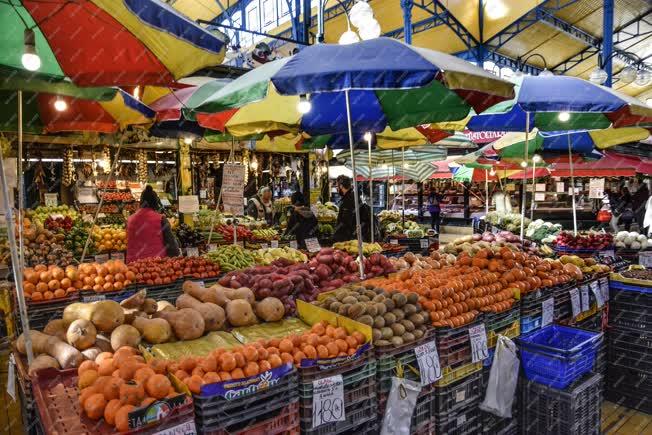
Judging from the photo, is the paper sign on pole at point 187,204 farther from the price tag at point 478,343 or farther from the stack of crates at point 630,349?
the stack of crates at point 630,349

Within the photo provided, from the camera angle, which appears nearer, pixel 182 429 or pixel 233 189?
pixel 182 429

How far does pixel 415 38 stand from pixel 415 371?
21347 mm

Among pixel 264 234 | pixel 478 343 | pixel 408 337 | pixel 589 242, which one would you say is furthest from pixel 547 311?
pixel 264 234

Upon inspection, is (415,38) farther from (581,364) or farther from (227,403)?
(227,403)

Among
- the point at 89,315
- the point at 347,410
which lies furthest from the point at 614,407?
the point at 89,315

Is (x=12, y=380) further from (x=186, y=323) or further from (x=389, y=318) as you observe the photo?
(x=389, y=318)

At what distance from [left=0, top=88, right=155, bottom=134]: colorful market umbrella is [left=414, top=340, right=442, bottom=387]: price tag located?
3656 millimetres

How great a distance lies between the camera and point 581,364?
3.47m

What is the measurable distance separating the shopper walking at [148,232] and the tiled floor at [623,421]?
5.33 m

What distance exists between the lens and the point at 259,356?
234cm

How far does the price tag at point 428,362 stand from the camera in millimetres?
2830

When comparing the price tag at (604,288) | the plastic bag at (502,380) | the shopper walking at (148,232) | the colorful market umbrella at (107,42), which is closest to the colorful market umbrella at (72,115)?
the shopper walking at (148,232)

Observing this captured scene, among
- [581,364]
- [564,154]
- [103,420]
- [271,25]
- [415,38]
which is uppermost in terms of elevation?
[271,25]

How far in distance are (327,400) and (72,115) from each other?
4.44 m
